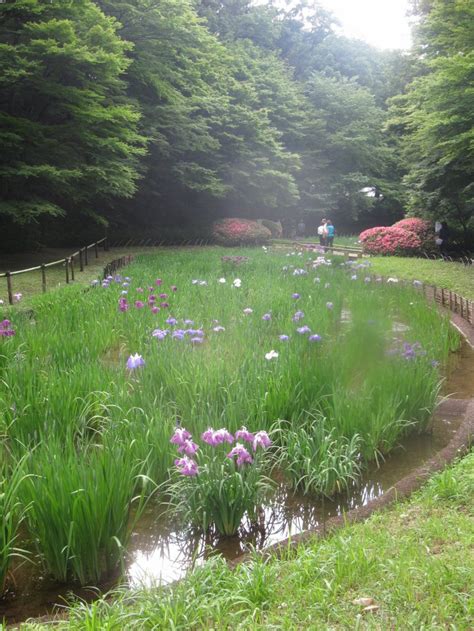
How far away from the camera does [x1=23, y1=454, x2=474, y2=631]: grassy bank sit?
6.73 feet

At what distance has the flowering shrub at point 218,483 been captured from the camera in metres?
2.93

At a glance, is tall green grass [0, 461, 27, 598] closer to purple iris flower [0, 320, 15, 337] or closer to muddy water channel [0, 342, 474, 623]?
muddy water channel [0, 342, 474, 623]

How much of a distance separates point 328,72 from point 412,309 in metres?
35.1

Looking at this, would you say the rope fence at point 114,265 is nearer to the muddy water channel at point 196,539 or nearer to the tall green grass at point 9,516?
the muddy water channel at point 196,539

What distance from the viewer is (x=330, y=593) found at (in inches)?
87.6

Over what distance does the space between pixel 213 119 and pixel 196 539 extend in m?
23.7

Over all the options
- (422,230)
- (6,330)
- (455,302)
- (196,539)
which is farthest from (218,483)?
(422,230)

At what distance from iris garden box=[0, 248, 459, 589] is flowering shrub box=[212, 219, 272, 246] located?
17.3m

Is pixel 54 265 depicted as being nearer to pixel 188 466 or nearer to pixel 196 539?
pixel 196 539

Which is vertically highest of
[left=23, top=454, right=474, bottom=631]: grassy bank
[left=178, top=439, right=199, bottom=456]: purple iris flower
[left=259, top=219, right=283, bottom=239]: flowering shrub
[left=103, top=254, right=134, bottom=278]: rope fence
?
[left=259, top=219, right=283, bottom=239]: flowering shrub

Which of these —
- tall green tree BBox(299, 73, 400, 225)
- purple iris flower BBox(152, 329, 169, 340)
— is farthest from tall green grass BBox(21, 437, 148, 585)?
tall green tree BBox(299, 73, 400, 225)

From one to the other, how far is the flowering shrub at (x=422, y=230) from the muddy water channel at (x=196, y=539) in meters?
16.0

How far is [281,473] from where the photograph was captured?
12.6 ft

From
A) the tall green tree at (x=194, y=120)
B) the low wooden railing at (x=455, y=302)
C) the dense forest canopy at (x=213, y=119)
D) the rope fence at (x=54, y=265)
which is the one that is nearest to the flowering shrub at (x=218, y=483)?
the low wooden railing at (x=455, y=302)
